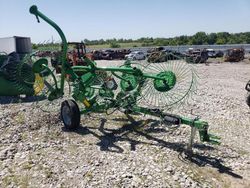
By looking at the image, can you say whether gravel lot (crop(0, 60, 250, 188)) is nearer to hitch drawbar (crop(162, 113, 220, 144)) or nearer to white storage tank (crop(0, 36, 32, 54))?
hitch drawbar (crop(162, 113, 220, 144))

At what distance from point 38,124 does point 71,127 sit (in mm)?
1274

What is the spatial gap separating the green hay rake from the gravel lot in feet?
1.76

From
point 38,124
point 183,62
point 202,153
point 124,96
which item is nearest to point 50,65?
point 38,124

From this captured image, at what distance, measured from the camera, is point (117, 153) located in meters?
6.44

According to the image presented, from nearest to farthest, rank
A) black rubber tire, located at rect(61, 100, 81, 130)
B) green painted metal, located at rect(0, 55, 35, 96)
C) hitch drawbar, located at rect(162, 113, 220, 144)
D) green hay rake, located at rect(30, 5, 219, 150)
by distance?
hitch drawbar, located at rect(162, 113, 220, 144) → green hay rake, located at rect(30, 5, 219, 150) → black rubber tire, located at rect(61, 100, 81, 130) → green painted metal, located at rect(0, 55, 35, 96)

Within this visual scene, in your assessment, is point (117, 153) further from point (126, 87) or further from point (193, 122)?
point (126, 87)

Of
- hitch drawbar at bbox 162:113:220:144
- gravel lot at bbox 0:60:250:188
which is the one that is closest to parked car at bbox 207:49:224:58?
gravel lot at bbox 0:60:250:188

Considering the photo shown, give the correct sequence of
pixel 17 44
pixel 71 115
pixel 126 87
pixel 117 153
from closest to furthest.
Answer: pixel 117 153
pixel 71 115
pixel 126 87
pixel 17 44

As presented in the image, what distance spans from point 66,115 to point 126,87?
6.24 ft

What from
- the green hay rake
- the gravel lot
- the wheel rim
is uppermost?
the green hay rake

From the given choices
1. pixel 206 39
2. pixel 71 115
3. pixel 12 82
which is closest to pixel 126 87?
pixel 71 115

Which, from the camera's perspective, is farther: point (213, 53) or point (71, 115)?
point (213, 53)

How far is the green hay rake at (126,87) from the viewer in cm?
690

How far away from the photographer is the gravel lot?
5348mm
